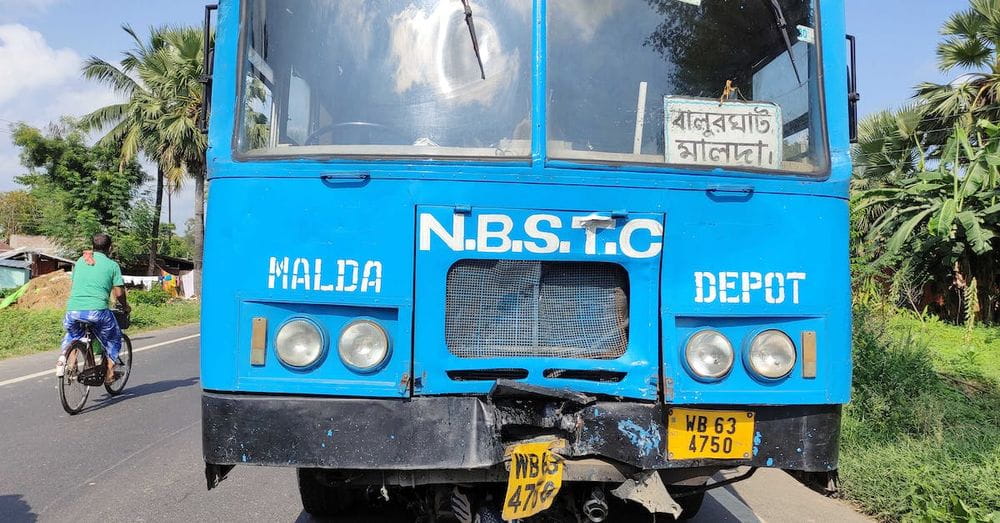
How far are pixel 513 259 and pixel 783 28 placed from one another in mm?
1492

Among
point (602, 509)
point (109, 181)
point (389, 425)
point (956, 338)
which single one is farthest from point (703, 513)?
point (109, 181)

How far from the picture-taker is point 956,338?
10.5 meters

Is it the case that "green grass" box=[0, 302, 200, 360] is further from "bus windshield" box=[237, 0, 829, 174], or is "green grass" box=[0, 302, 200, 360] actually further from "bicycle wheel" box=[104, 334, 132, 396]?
"bus windshield" box=[237, 0, 829, 174]

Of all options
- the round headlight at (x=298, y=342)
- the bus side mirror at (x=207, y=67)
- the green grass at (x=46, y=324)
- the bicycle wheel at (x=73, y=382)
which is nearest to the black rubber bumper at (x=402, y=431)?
the round headlight at (x=298, y=342)

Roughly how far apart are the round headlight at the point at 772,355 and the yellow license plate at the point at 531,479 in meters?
0.82

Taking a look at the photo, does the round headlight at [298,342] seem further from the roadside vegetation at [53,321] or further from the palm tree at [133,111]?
the palm tree at [133,111]

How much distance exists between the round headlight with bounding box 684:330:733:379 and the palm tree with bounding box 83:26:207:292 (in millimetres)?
21209

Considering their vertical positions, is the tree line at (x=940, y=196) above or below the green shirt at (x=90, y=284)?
above

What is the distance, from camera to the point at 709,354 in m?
2.84

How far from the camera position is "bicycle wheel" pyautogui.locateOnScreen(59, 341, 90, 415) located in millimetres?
6965

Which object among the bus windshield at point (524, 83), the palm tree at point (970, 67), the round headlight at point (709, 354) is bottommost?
the round headlight at point (709, 354)

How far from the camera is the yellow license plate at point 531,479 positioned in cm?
269

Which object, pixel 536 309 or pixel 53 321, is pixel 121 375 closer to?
pixel 536 309

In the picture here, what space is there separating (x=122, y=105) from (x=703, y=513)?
Answer: 28461mm
